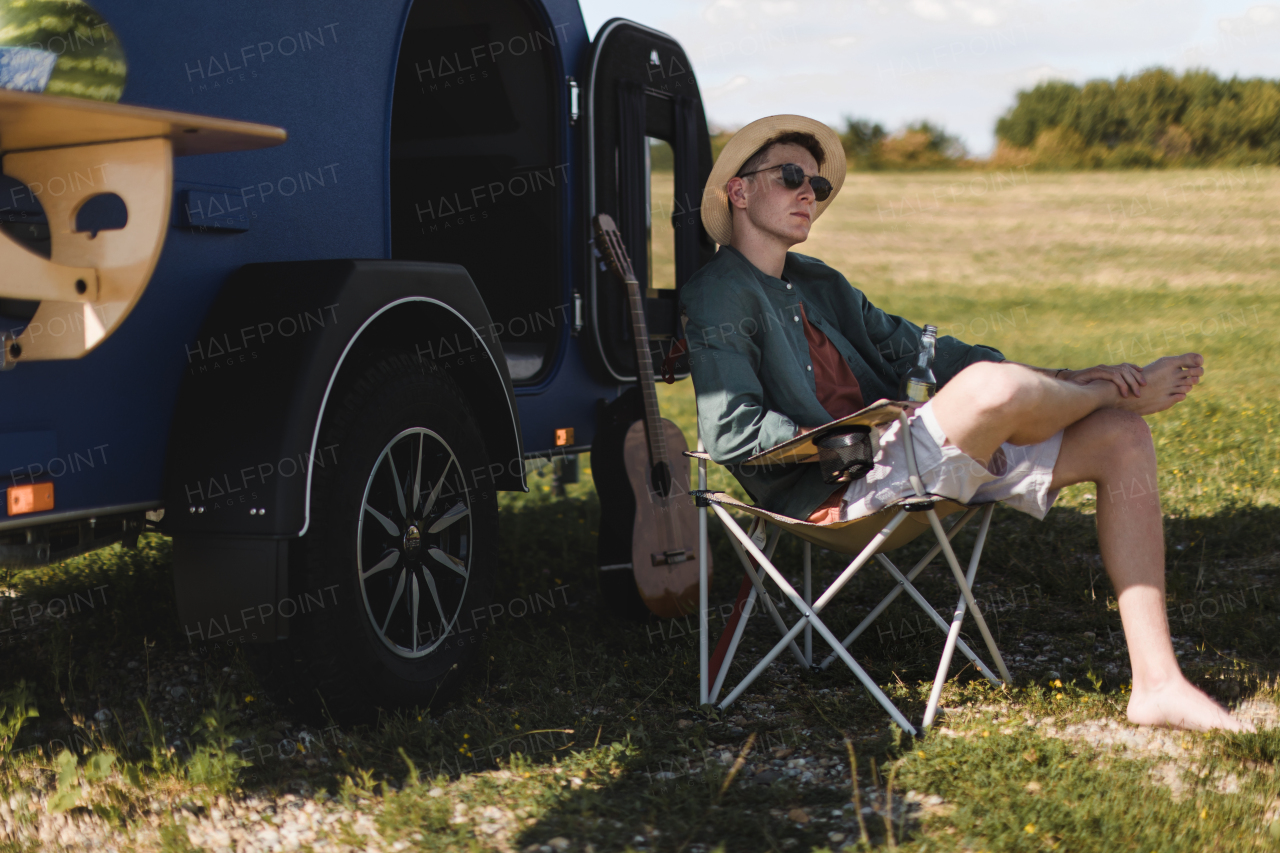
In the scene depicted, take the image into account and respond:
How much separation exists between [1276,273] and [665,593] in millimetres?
21724

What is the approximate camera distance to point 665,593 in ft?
14.6

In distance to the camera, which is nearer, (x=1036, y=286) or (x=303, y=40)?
(x=303, y=40)

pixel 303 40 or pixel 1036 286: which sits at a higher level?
pixel 303 40

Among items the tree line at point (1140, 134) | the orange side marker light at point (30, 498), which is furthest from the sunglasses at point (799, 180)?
the tree line at point (1140, 134)

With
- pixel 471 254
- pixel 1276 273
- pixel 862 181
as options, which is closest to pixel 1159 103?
pixel 862 181

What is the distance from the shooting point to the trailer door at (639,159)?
4582 mm

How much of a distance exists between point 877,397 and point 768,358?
1.82 feet

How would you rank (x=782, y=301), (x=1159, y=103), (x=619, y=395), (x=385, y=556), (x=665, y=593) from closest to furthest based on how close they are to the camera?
(x=385, y=556), (x=782, y=301), (x=665, y=593), (x=619, y=395), (x=1159, y=103)

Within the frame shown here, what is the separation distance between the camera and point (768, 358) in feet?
11.0

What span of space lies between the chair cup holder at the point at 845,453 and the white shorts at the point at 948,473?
105 millimetres

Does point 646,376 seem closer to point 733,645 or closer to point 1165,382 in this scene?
point 733,645

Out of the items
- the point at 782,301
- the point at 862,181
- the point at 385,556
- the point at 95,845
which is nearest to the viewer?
the point at 95,845

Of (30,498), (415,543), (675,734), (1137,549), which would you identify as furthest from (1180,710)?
(30,498)

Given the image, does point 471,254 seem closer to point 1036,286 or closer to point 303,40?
point 303,40
